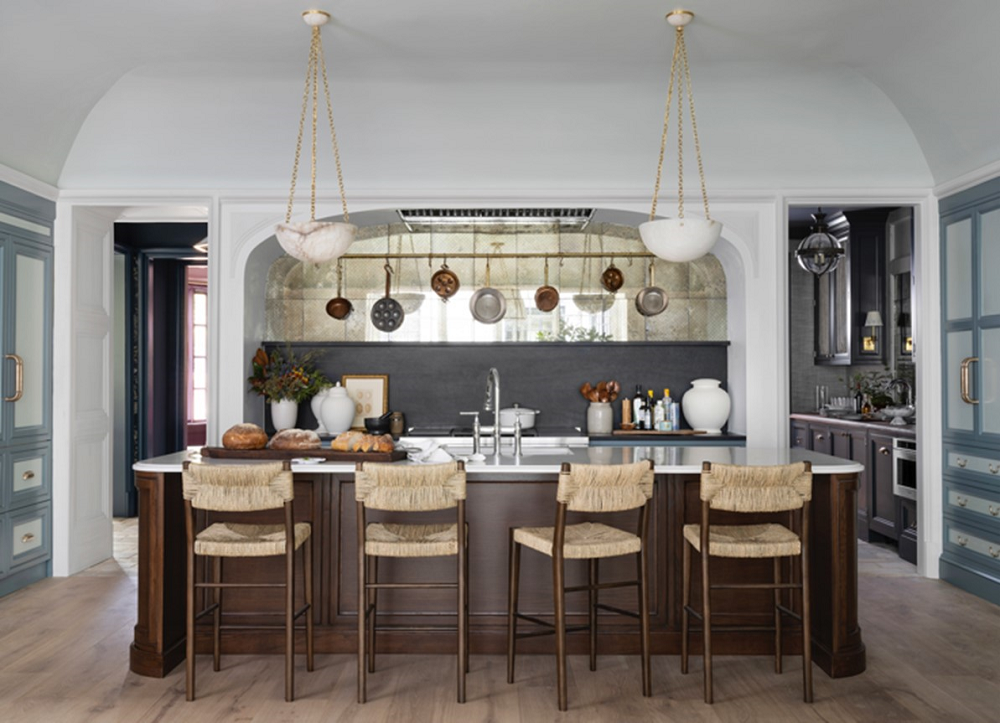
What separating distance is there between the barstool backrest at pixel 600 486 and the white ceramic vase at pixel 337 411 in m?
3.04

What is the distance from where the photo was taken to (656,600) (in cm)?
376

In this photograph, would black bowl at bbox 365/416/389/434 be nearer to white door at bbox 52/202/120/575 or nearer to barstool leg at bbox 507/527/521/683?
white door at bbox 52/202/120/575

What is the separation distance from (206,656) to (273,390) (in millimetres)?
2192

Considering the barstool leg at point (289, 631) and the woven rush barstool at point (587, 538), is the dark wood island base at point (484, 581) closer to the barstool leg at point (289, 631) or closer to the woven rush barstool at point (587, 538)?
the woven rush barstool at point (587, 538)

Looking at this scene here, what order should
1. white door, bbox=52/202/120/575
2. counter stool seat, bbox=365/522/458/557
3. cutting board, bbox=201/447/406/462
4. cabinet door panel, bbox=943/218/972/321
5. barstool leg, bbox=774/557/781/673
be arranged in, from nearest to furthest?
1. counter stool seat, bbox=365/522/458/557
2. barstool leg, bbox=774/557/781/673
3. cutting board, bbox=201/447/406/462
4. cabinet door panel, bbox=943/218/972/321
5. white door, bbox=52/202/120/575

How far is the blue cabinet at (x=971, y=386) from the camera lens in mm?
4746

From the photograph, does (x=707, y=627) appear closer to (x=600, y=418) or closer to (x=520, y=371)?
(x=600, y=418)

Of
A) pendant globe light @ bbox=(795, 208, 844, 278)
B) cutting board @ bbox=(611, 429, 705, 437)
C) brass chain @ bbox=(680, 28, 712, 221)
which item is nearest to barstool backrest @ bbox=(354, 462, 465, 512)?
brass chain @ bbox=(680, 28, 712, 221)

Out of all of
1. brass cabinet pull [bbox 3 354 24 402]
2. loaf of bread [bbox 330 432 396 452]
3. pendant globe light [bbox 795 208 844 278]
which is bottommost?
loaf of bread [bbox 330 432 396 452]

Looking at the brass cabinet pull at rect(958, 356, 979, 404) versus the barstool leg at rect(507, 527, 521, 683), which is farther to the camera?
the brass cabinet pull at rect(958, 356, 979, 404)

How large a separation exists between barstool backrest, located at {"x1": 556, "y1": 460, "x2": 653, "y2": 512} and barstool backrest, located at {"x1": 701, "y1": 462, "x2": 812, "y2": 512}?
26cm

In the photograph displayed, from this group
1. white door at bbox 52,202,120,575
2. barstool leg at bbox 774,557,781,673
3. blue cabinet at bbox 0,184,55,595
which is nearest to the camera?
barstool leg at bbox 774,557,781,673

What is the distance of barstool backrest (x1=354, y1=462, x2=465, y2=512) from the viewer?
10.6ft

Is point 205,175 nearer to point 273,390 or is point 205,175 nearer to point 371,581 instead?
point 273,390
